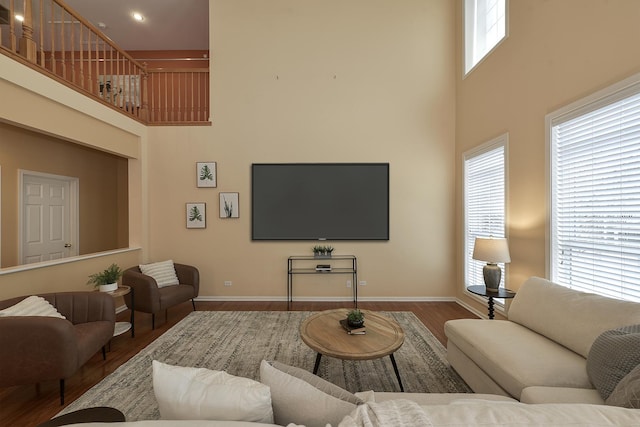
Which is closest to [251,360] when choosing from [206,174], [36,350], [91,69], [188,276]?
[36,350]

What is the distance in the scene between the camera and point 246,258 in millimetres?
4742

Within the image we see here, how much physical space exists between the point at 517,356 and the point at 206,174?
15.1 feet

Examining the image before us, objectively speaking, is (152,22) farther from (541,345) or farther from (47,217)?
(541,345)

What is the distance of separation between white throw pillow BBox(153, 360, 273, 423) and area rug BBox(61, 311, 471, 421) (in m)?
1.50

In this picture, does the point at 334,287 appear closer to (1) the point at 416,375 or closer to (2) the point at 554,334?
(1) the point at 416,375

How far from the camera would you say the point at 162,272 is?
161 inches

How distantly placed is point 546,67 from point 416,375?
3.23 meters

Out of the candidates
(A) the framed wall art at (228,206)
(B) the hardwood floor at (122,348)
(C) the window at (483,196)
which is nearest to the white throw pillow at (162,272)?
(B) the hardwood floor at (122,348)

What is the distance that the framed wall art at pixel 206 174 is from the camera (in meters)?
4.73

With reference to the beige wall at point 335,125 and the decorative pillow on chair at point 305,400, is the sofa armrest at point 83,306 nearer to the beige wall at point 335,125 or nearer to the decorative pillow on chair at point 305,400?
the beige wall at point 335,125

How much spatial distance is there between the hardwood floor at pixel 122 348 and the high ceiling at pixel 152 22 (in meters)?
5.38

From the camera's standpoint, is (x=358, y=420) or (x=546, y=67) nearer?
(x=358, y=420)

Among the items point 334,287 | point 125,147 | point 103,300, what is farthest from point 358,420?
point 125,147

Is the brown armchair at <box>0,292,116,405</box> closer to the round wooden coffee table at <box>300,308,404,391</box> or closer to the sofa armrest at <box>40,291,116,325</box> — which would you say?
the sofa armrest at <box>40,291,116,325</box>
